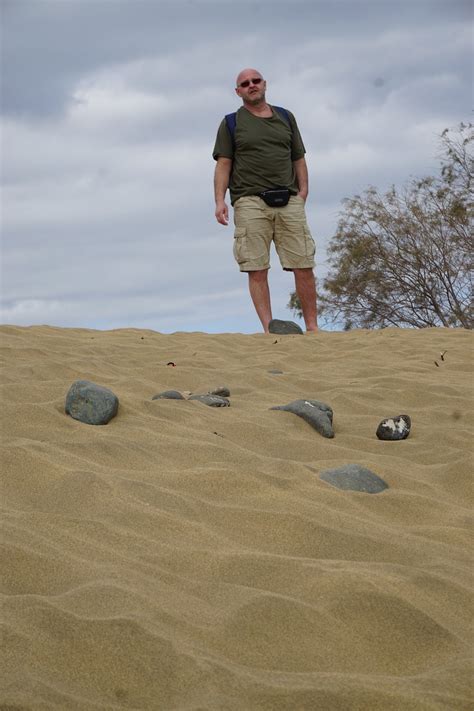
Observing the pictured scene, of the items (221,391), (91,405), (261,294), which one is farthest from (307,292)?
(91,405)

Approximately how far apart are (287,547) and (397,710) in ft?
3.06

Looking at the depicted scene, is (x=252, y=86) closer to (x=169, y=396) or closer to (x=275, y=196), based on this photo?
(x=275, y=196)

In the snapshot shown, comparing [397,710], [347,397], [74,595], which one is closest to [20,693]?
[74,595]

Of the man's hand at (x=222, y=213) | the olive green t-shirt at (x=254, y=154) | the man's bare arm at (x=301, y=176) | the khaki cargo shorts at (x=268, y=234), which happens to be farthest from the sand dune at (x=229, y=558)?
the man's bare arm at (x=301, y=176)

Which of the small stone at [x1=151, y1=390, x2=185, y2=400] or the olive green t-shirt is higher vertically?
the olive green t-shirt

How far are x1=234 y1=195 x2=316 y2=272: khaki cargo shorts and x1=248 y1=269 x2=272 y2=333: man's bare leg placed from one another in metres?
0.10

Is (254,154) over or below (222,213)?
over

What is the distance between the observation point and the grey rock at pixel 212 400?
4613mm

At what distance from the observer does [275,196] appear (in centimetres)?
851

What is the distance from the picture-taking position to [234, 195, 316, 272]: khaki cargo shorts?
856 centimetres

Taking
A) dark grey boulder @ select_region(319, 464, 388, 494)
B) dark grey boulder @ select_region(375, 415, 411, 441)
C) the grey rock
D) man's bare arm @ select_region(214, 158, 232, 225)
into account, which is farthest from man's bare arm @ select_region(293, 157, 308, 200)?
dark grey boulder @ select_region(319, 464, 388, 494)

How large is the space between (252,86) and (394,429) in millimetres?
5052

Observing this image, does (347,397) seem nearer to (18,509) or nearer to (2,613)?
(18,509)

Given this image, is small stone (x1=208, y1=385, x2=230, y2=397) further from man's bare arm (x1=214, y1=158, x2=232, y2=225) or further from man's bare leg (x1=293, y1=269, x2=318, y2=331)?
man's bare leg (x1=293, y1=269, x2=318, y2=331)
